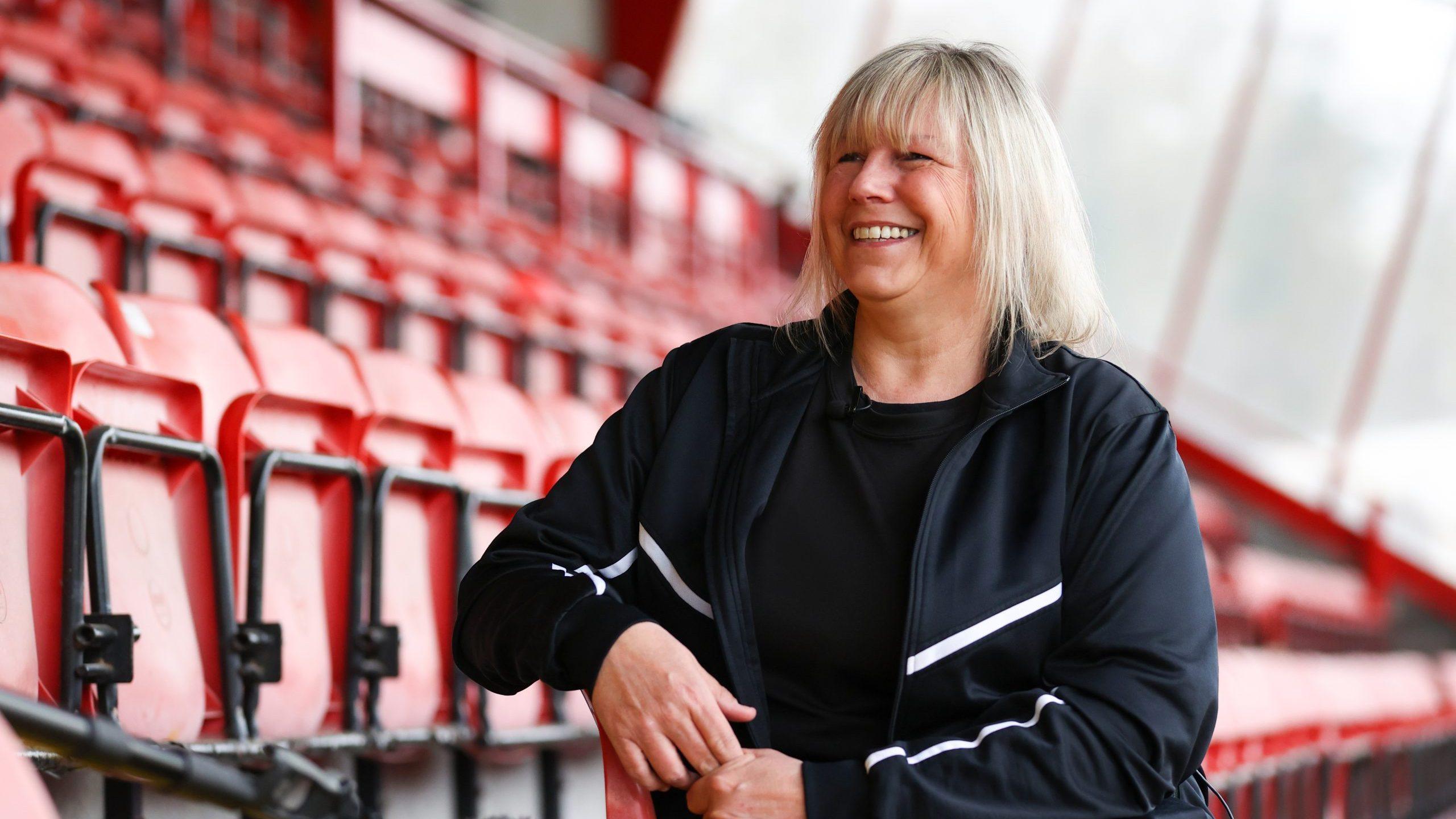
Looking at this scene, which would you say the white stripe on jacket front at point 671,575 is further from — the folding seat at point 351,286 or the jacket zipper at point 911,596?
the folding seat at point 351,286

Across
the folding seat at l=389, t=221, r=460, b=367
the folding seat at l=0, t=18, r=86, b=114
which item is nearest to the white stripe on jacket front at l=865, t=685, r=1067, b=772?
the folding seat at l=389, t=221, r=460, b=367

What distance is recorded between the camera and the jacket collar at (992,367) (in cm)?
49

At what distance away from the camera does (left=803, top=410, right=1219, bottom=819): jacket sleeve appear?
432 mm

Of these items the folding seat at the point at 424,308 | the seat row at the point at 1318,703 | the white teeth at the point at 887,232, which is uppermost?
the folding seat at the point at 424,308

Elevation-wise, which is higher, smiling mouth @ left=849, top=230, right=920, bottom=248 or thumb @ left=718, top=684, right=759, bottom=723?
smiling mouth @ left=849, top=230, right=920, bottom=248

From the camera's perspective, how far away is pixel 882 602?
0.47 meters

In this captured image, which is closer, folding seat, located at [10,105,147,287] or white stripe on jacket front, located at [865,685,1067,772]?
white stripe on jacket front, located at [865,685,1067,772]

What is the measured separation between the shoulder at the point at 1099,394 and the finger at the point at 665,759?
0.17 metres

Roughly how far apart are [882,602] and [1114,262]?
2902 mm

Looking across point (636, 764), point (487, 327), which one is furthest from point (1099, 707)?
point (487, 327)

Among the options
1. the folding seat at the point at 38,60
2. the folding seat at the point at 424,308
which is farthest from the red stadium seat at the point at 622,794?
the folding seat at the point at 38,60

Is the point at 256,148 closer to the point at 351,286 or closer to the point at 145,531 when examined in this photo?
the point at 351,286

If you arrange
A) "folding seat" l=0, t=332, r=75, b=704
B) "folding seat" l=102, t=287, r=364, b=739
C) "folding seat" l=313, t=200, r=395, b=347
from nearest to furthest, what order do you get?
"folding seat" l=0, t=332, r=75, b=704, "folding seat" l=102, t=287, r=364, b=739, "folding seat" l=313, t=200, r=395, b=347

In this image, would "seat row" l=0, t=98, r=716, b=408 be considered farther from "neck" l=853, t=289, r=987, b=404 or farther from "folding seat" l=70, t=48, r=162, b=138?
"neck" l=853, t=289, r=987, b=404
